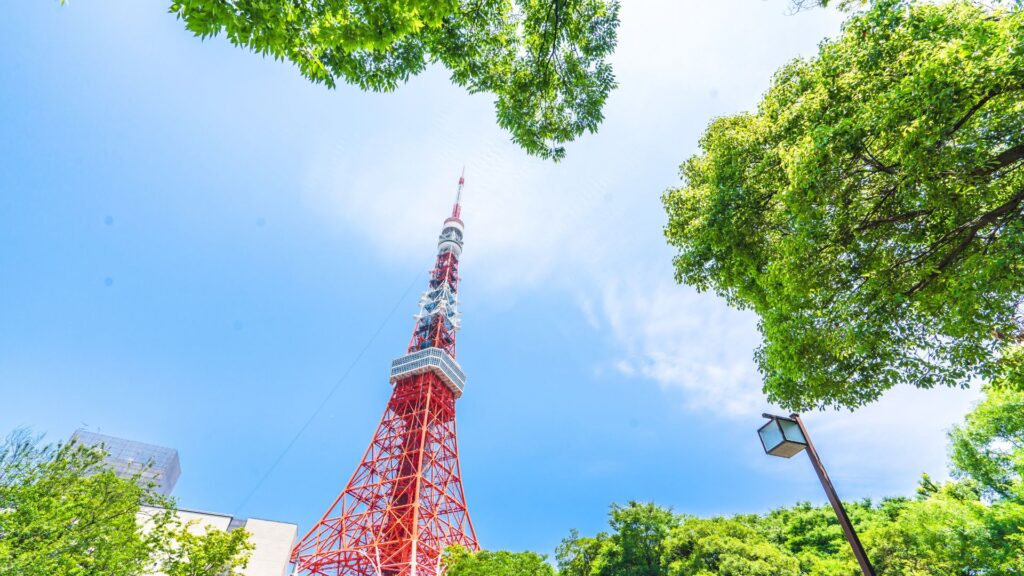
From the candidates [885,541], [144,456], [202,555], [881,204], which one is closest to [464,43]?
[881,204]

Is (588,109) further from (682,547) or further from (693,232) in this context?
(682,547)

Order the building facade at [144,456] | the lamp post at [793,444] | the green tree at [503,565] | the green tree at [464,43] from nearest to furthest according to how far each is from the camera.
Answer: the green tree at [464,43] < the lamp post at [793,444] < the green tree at [503,565] < the building facade at [144,456]

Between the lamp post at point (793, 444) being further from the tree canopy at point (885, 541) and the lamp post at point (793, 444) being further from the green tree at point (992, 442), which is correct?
the green tree at point (992, 442)

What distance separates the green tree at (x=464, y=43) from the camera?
287 cm

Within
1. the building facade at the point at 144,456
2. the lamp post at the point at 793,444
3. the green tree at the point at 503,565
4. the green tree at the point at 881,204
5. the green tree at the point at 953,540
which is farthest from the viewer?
the building facade at the point at 144,456

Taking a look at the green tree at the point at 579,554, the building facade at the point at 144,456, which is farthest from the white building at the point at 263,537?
the building facade at the point at 144,456

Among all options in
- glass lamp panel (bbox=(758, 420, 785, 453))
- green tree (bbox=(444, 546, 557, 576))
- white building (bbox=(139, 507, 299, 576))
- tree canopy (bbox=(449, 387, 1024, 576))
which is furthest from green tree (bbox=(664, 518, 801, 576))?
white building (bbox=(139, 507, 299, 576))

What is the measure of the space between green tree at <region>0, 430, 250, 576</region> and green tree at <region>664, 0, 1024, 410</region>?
15.0m

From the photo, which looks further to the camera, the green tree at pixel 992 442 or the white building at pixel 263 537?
the white building at pixel 263 537

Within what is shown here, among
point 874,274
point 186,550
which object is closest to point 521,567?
point 186,550

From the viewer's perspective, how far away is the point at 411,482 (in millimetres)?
28594

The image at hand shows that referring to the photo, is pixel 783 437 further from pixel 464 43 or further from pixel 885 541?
pixel 885 541

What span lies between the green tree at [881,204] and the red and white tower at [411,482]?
24.7 metres

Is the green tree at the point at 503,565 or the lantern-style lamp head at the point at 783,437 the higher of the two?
the green tree at the point at 503,565
